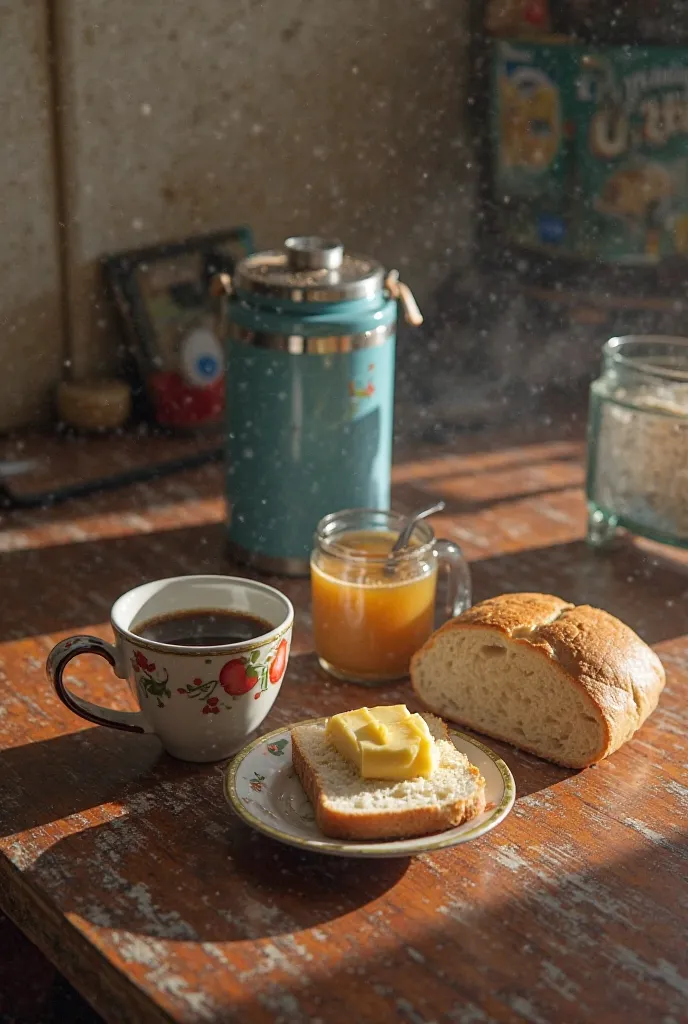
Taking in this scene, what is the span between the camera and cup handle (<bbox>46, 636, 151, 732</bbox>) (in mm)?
926

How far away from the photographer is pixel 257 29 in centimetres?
174

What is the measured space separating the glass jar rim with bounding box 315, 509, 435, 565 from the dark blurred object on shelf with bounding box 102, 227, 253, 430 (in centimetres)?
56

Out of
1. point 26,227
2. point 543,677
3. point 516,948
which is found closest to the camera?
point 516,948

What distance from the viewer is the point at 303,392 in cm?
125

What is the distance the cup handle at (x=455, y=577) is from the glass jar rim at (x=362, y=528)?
0.07 feet

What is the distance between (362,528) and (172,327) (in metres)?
0.66

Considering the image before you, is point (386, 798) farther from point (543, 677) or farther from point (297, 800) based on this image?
point (543, 677)

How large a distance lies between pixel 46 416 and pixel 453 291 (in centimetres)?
69

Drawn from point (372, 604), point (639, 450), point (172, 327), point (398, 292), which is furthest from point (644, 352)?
point (172, 327)

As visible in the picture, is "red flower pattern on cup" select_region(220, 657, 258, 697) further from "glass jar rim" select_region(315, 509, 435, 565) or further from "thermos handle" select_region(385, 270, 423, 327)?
"thermos handle" select_region(385, 270, 423, 327)

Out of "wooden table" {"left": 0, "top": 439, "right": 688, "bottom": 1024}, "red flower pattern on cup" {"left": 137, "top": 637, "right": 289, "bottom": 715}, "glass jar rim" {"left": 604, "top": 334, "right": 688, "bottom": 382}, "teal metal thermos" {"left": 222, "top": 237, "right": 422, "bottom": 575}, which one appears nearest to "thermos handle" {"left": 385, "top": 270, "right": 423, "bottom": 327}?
"teal metal thermos" {"left": 222, "top": 237, "right": 422, "bottom": 575}

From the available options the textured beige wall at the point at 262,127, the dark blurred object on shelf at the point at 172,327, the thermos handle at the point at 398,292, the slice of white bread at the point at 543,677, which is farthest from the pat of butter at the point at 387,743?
the textured beige wall at the point at 262,127

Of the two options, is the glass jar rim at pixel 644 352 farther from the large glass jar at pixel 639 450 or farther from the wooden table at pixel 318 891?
the wooden table at pixel 318 891

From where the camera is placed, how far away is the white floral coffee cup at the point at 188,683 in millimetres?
917
